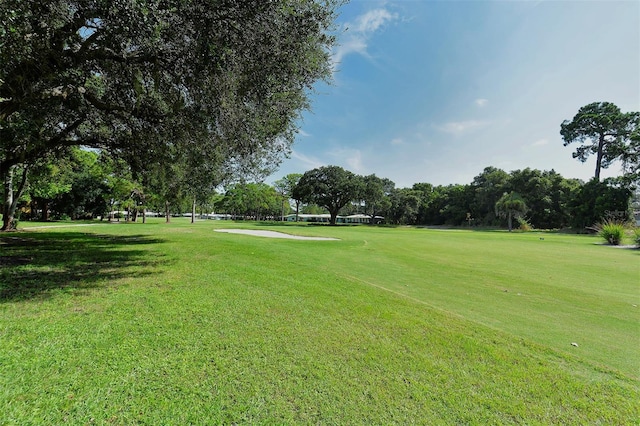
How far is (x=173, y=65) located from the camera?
625 centimetres

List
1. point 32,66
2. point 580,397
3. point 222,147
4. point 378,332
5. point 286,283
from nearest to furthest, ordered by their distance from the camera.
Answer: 1. point 580,397
2. point 378,332
3. point 32,66
4. point 286,283
5. point 222,147

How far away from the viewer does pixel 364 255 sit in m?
12.7

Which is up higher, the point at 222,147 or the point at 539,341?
the point at 222,147

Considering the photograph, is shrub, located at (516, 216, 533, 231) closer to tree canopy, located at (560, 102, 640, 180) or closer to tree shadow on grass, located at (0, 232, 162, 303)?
tree canopy, located at (560, 102, 640, 180)

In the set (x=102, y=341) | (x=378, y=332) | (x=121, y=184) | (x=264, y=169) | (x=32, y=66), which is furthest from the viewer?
(x=121, y=184)

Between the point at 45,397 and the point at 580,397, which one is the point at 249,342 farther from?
the point at 580,397

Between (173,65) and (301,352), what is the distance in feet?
21.1

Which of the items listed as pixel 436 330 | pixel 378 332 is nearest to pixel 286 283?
pixel 378 332

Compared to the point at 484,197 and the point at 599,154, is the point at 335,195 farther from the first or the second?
the point at 599,154

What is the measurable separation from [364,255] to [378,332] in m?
8.70

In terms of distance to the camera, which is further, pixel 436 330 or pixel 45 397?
pixel 436 330

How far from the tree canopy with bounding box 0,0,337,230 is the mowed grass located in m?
3.92

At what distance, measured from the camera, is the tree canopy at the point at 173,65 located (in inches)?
195

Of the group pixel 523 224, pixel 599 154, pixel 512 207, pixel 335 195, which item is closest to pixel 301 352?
pixel 335 195
